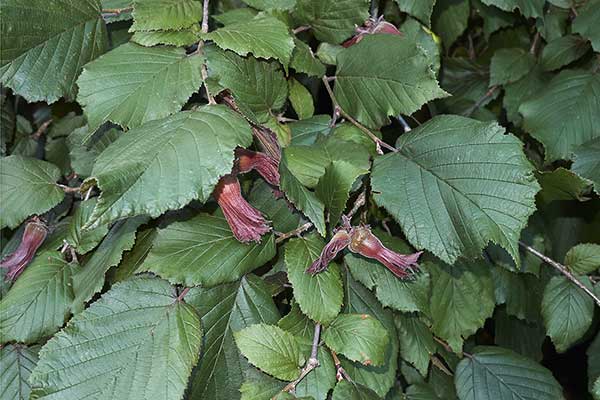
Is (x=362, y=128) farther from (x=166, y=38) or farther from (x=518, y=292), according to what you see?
(x=518, y=292)

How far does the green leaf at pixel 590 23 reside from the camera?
60.6 inches

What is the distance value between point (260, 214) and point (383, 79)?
1.15ft

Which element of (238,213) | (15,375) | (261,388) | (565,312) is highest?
(238,213)

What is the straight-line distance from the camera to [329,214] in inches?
43.1

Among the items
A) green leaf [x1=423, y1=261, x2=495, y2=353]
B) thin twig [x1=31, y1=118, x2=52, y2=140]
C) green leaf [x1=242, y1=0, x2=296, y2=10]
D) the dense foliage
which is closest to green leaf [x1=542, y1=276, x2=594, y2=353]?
the dense foliage

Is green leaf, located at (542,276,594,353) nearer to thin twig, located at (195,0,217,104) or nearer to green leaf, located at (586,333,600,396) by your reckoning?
green leaf, located at (586,333,600,396)

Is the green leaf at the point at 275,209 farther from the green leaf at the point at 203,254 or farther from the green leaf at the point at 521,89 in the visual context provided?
the green leaf at the point at 521,89

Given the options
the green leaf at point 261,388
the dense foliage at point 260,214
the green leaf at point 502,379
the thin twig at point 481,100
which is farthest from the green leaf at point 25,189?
the thin twig at point 481,100

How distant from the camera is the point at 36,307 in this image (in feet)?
4.04

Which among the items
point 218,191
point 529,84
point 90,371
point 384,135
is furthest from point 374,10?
point 90,371

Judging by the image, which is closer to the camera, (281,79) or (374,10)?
(281,79)

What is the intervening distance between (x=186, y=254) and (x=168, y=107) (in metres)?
0.24

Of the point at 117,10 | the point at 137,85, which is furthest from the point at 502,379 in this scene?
the point at 117,10

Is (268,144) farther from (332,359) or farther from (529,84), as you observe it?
(529,84)
